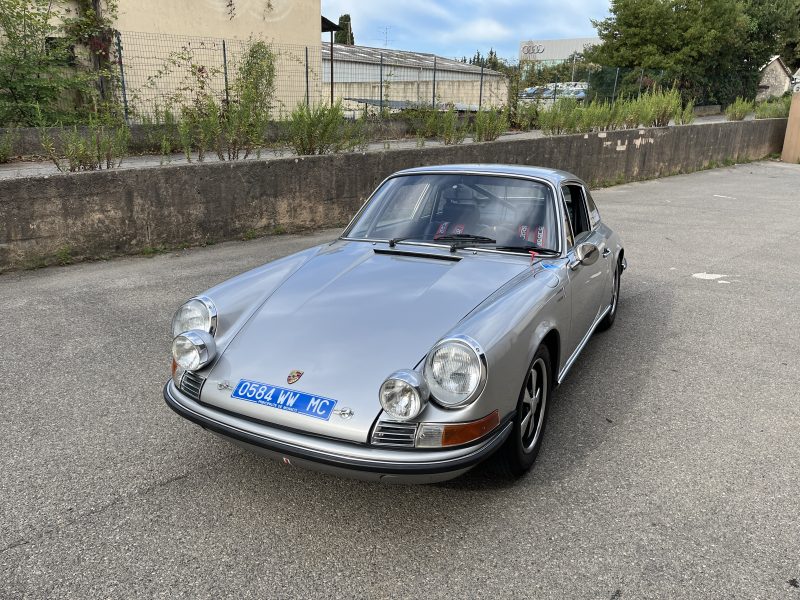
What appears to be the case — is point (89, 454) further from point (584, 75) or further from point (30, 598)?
point (584, 75)

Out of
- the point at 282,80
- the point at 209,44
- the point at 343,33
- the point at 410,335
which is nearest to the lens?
the point at 410,335

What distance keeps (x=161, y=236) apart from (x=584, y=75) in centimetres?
2167

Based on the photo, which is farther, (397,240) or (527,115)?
(527,115)

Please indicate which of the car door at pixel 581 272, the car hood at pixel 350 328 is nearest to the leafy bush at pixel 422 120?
the car door at pixel 581 272

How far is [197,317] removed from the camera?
9.73ft

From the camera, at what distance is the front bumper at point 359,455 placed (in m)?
2.30

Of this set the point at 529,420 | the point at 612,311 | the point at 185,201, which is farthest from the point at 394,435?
the point at 185,201

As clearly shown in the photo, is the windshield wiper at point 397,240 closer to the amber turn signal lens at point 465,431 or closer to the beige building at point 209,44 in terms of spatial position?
A: the amber turn signal lens at point 465,431

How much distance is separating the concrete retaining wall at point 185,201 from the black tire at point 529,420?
5628 millimetres

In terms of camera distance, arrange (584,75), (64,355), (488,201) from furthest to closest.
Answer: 1. (584,75)
2. (64,355)
3. (488,201)

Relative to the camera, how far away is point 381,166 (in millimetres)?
9367

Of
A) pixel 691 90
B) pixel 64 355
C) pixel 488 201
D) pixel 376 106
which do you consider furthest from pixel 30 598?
pixel 691 90

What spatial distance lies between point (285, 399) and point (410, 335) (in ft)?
1.93

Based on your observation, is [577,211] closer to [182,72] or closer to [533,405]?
[533,405]
